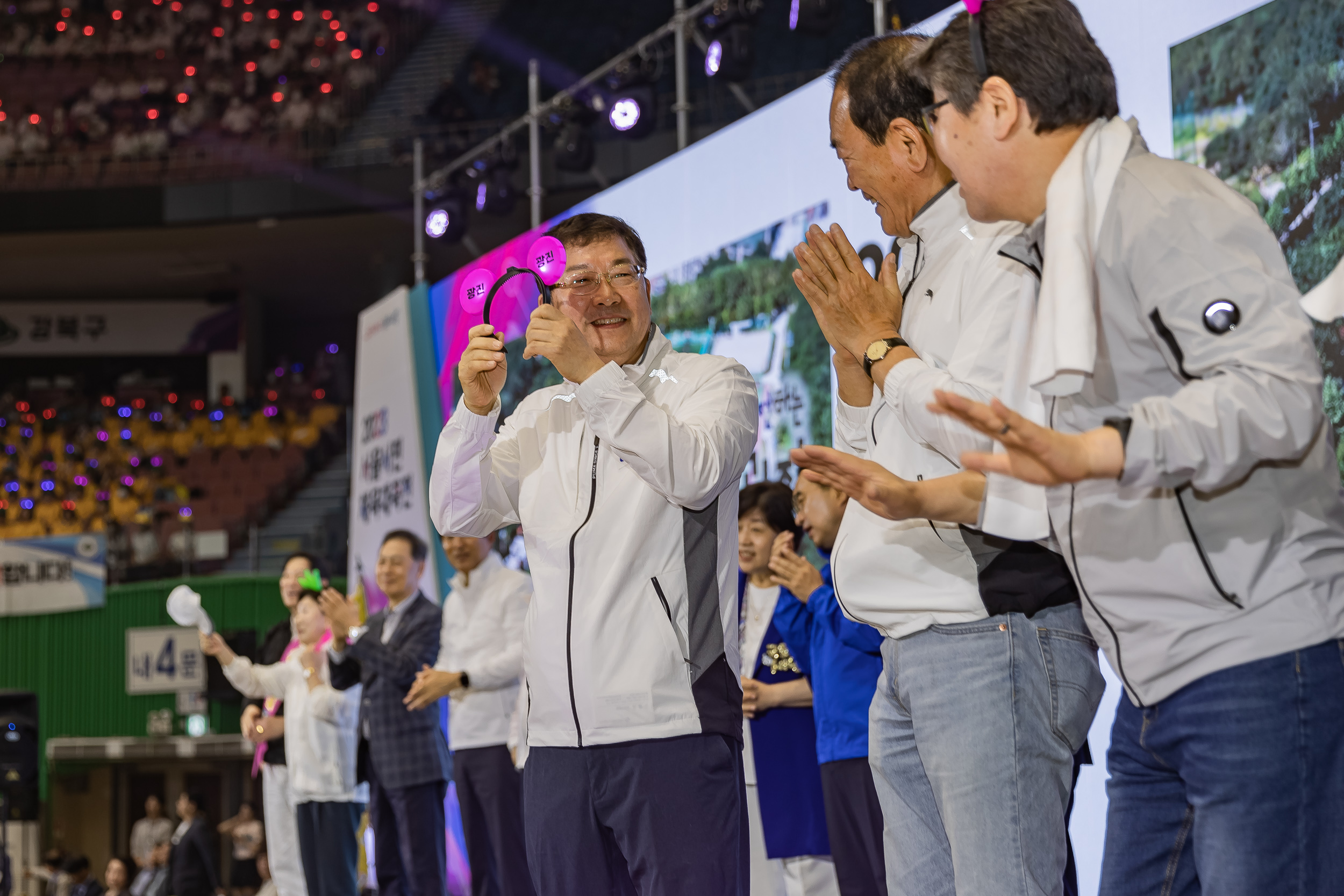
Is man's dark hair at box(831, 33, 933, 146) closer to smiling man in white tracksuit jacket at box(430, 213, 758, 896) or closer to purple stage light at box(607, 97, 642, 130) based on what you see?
smiling man in white tracksuit jacket at box(430, 213, 758, 896)

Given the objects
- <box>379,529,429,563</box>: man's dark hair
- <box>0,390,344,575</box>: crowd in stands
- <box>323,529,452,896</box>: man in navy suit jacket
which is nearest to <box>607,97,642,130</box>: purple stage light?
<box>379,529,429,563</box>: man's dark hair

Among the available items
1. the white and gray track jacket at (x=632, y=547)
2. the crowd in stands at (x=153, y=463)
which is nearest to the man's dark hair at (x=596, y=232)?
the white and gray track jacket at (x=632, y=547)

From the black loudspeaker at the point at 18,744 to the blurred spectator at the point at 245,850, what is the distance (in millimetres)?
1510

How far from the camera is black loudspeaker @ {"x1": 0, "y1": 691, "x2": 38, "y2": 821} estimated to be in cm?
930

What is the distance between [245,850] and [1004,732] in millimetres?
9350

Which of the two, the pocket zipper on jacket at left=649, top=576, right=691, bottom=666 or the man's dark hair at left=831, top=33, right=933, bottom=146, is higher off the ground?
the man's dark hair at left=831, top=33, right=933, bottom=146

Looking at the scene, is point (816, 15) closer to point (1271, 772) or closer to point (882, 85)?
point (882, 85)

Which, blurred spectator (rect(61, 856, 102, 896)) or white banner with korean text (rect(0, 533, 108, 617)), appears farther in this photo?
white banner with korean text (rect(0, 533, 108, 617))

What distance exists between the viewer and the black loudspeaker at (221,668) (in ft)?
37.7

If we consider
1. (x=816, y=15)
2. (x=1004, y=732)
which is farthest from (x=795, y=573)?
(x=816, y=15)

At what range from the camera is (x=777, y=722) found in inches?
152

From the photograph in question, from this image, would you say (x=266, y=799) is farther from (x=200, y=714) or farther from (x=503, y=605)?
(x=200, y=714)

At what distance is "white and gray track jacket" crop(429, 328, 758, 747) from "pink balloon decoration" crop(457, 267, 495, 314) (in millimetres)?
247

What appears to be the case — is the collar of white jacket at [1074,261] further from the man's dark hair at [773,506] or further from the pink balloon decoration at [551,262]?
the man's dark hair at [773,506]
